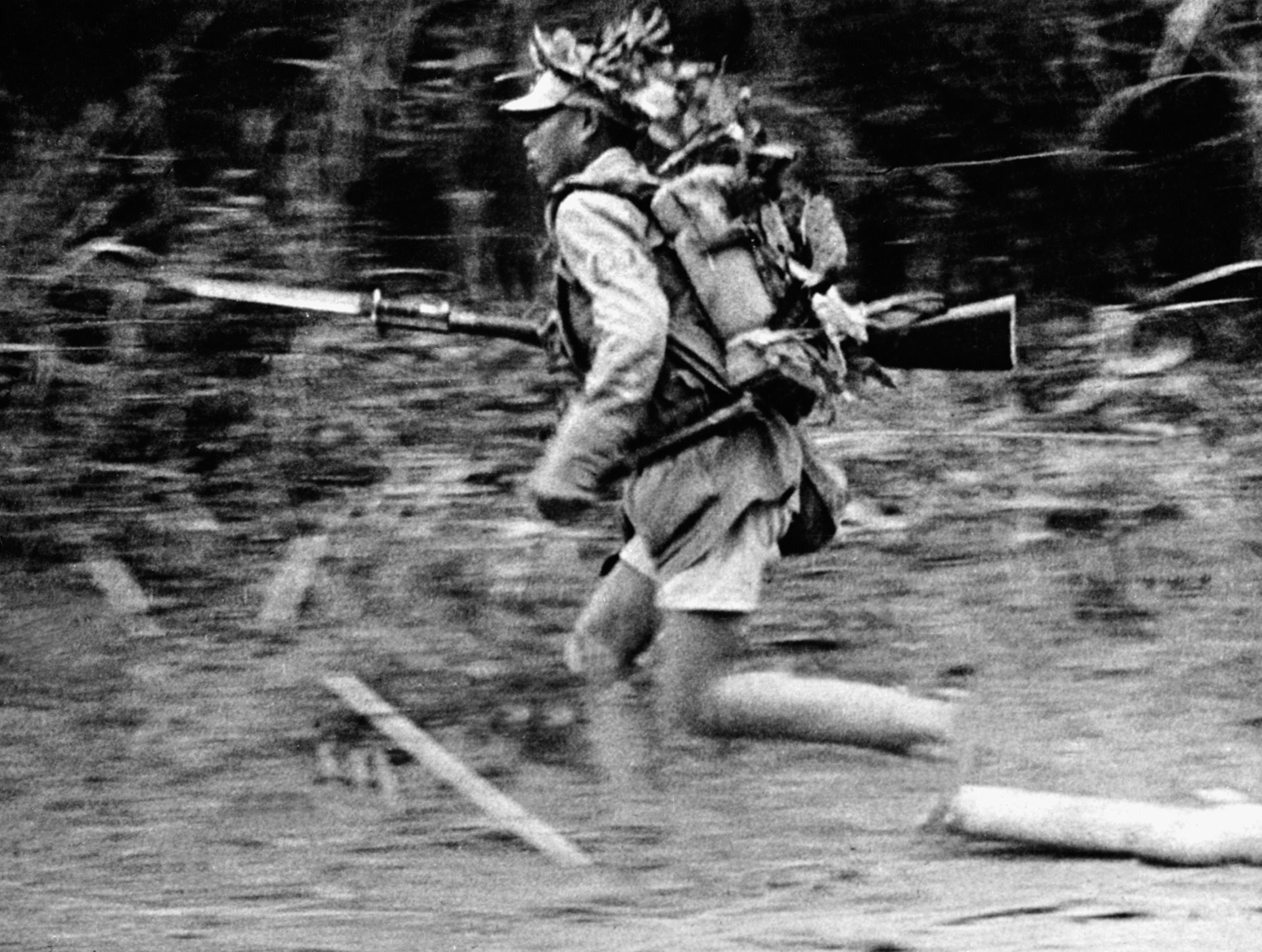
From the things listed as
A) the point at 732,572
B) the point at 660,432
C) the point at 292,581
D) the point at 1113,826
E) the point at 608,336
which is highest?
the point at 608,336

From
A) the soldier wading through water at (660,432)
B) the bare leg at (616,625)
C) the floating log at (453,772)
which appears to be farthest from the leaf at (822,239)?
the floating log at (453,772)

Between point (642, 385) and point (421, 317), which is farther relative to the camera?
point (421, 317)

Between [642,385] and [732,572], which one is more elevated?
[642,385]

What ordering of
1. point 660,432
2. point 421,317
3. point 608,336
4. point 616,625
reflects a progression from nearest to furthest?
1. point 608,336
2. point 660,432
3. point 616,625
4. point 421,317

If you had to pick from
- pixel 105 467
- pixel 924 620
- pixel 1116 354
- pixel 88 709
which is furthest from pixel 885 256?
pixel 88 709

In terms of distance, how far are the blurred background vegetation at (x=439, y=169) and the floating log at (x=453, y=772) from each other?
1745 millimetres

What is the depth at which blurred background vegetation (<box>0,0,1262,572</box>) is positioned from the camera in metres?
8.88

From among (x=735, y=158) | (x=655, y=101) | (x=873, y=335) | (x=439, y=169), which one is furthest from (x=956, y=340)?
(x=439, y=169)

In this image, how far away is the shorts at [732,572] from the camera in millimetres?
5793

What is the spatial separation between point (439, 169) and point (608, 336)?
3638 mm

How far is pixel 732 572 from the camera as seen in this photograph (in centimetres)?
581

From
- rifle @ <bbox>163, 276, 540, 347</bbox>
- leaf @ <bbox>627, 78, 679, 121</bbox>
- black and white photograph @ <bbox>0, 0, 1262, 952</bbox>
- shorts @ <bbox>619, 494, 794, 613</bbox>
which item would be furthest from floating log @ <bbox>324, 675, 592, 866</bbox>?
leaf @ <bbox>627, 78, 679, 121</bbox>

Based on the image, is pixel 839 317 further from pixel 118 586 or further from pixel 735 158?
pixel 118 586

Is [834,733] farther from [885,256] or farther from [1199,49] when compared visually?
[1199,49]
